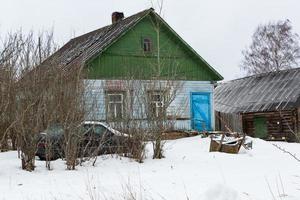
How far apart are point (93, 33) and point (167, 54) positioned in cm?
594

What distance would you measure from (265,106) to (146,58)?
29.6ft

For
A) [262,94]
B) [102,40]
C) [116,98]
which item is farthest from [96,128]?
[262,94]

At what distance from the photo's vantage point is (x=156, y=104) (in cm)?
1280

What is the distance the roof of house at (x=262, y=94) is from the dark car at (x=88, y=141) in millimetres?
15881

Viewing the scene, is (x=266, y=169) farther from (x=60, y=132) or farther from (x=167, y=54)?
(x=167, y=54)

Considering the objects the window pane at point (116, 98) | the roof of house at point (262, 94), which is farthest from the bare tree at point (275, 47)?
the window pane at point (116, 98)

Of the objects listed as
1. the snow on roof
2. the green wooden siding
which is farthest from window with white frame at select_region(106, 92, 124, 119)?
the green wooden siding

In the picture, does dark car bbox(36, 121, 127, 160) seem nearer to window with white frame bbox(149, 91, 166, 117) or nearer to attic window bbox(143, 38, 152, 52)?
window with white frame bbox(149, 91, 166, 117)

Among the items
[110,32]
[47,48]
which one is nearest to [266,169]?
[47,48]

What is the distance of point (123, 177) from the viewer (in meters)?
9.81

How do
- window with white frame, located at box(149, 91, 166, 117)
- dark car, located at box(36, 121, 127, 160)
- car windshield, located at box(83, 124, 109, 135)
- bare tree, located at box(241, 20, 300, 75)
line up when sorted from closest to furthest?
dark car, located at box(36, 121, 127, 160) < car windshield, located at box(83, 124, 109, 135) < window with white frame, located at box(149, 91, 166, 117) < bare tree, located at box(241, 20, 300, 75)

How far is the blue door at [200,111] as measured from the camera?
2406 cm

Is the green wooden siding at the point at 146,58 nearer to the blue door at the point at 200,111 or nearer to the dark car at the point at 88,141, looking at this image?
the blue door at the point at 200,111

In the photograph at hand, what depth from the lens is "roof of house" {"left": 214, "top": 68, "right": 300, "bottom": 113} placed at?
1080 inches
